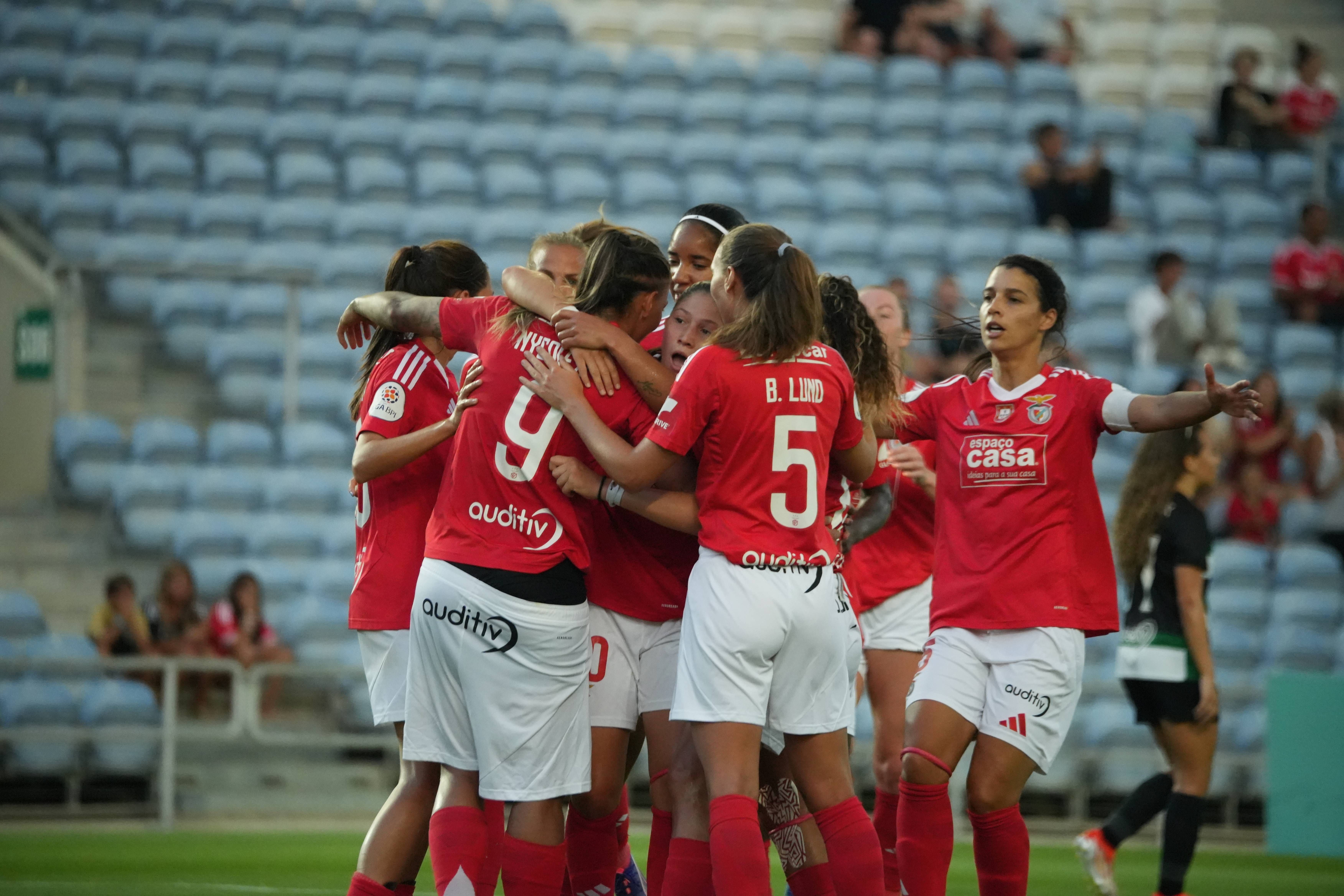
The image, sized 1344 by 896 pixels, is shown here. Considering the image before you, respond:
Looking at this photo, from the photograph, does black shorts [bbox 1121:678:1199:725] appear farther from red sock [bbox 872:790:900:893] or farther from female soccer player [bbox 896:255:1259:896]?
female soccer player [bbox 896:255:1259:896]

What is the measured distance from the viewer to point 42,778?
8.73 m

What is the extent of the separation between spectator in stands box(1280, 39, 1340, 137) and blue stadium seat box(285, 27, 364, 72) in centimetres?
879

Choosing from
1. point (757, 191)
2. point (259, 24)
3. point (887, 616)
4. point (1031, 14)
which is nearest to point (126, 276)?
point (259, 24)

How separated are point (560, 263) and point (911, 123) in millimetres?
10375

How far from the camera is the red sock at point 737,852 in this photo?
381 cm

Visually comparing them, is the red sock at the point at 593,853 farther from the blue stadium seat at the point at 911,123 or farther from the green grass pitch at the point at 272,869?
the blue stadium seat at the point at 911,123

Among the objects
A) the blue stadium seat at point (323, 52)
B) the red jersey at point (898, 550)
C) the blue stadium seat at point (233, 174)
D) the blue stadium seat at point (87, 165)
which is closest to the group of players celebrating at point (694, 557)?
the red jersey at point (898, 550)

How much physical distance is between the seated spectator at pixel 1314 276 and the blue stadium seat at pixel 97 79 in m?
9.96

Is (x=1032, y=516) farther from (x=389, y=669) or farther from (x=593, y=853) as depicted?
(x=389, y=669)

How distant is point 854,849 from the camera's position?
4.04 meters

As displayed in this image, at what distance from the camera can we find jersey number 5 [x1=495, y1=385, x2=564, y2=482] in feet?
13.2

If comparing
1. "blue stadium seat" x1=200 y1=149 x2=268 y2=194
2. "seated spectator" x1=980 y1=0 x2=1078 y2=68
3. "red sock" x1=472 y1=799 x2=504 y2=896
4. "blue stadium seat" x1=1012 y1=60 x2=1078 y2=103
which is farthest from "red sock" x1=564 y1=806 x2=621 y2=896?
"seated spectator" x1=980 y1=0 x2=1078 y2=68

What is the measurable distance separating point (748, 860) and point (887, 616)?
1927 millimetres

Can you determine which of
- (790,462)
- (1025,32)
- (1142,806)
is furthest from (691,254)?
(1025,32)
